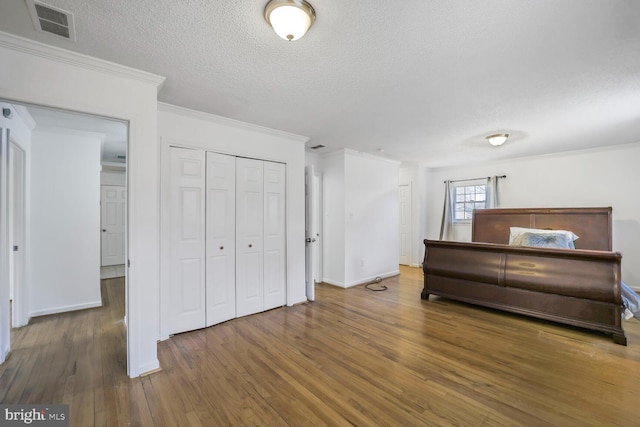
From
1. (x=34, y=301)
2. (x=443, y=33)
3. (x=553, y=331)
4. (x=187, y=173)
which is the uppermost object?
(x=443, y=33)

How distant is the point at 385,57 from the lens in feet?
6.49

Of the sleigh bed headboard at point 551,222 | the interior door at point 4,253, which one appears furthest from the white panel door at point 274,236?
the sleigh bed headboard at point 551,222

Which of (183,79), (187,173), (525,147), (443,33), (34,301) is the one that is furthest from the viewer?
(525,147)

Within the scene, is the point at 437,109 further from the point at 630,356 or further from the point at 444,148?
the point at 630,356

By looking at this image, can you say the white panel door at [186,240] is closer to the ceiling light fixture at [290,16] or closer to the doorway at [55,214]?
the doorway at [55,214]

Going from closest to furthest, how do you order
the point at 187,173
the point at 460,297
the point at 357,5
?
the point at 357,5 → the point at 187,173 → the point at 460,297

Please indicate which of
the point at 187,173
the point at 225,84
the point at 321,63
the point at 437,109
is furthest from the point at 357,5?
the point at 187,173

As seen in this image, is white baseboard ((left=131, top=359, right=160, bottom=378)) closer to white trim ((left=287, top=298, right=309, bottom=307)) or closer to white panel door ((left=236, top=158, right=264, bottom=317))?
white panel door ((left=236, top=158, right=264, bottom=317))

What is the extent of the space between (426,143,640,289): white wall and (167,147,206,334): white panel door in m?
5.90

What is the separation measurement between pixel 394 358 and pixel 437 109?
8.61ft

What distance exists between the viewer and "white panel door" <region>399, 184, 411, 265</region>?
667 centimetres

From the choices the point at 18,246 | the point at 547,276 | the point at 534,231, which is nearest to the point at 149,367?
the point at 18,246

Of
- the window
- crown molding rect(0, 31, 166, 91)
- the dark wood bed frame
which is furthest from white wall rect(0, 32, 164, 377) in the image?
the window

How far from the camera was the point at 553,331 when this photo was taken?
118 inches
